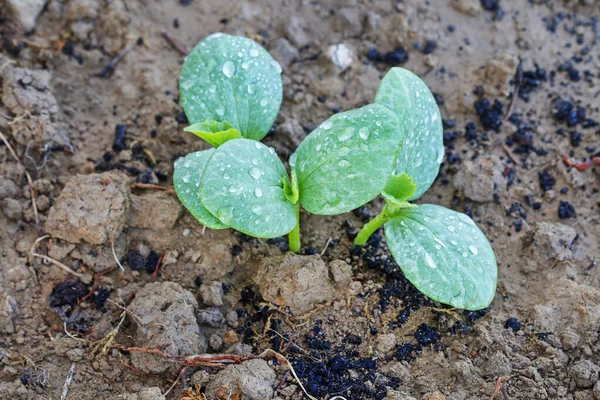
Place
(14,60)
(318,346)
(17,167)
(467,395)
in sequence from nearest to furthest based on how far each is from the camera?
(467,395)
(318,346)
(17,167)
(14,60)

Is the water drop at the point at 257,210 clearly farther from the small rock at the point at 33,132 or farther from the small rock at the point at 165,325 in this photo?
the small rock at the point at 33,132

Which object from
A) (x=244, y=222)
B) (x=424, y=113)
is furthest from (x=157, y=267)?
(x=424, y=113)

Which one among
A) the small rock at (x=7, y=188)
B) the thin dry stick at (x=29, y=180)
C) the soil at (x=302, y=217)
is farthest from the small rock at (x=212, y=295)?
the small rock at (x=7, y=188)

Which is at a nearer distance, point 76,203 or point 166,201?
point 76,203

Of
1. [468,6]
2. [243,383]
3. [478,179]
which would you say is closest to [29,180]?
[243,383]

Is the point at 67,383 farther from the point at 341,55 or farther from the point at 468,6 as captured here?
the point at 468,6

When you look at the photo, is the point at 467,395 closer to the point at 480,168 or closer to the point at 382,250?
the point at 382,250
